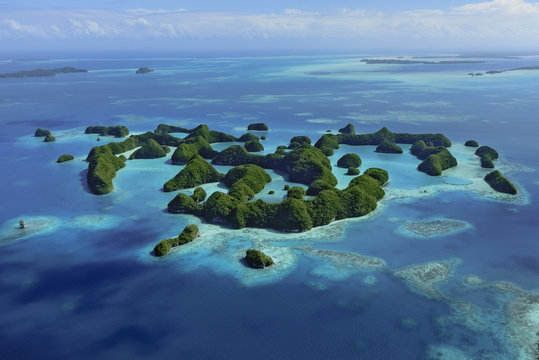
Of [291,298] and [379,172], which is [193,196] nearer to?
[291,298]

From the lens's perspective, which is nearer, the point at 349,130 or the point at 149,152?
the point at 149,152

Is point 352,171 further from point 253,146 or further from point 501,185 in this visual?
point 253,146

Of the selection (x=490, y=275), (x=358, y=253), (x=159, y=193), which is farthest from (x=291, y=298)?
(x=159, y=193)

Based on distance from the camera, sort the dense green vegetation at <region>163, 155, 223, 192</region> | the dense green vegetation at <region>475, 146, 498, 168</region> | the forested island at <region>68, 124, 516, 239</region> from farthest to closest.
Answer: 1. the dense green vegetation at <region>475, 146, 498, 168</region>
2. the dense green vegetation at <region>163, 155, 223, 192</region>
3. the forested island at <region>68, 124, 516, 239</region>

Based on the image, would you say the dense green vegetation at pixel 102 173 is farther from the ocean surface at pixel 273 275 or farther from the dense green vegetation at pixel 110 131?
the dense green vegetation at pixel 110 131

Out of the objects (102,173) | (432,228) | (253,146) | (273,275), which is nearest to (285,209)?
(273,275)

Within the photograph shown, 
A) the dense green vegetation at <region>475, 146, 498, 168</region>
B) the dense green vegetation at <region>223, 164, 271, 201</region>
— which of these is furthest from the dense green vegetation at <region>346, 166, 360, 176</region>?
the dense green vegetation at <region>475, 146, 498, 168</region>

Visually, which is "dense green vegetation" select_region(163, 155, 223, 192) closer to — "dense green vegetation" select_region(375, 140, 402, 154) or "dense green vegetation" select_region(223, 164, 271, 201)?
"dense green vegetation" select_region(223, 164, 271, 201)

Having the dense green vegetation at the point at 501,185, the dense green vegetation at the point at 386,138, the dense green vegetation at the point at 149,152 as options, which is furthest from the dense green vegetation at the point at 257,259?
the dense green vegetation at the point at 386,138
